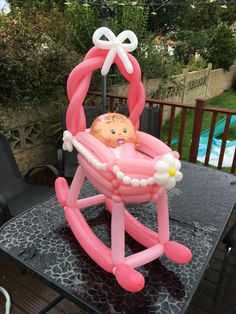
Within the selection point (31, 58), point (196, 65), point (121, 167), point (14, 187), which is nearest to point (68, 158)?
point (14, 187)

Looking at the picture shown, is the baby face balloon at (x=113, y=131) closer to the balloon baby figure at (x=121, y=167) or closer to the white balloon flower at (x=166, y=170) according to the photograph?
the balloon baby figure at (x=121, y=167)

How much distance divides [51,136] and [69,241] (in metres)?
2.48

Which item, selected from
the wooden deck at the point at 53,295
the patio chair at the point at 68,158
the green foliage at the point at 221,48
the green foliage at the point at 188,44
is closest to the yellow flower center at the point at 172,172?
the wooden deck at the point at 53,295

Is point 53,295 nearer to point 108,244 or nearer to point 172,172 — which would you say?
point 108,244

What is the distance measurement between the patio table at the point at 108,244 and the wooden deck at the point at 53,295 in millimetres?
547

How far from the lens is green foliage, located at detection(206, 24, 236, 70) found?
Answer: 1022 cm

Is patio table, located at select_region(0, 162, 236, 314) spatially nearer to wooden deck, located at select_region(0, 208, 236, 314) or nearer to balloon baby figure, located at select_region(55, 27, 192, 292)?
balloon baby figure, located at select_region(55, 27, 192, 292)

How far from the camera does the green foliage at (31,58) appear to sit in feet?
9.22

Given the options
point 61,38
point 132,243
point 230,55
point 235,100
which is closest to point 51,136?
point 61,38

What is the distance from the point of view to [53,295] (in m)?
1.91

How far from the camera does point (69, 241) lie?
1410 millimetres

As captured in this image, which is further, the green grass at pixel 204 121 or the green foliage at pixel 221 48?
the green foliage at pixel 221 48

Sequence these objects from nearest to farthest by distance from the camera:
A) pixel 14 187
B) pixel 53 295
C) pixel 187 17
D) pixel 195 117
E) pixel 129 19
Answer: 1. pixel 53 295
2. pixel 14 187
3. pixel 195 117
4. pixel 129 19
5. pixel 187 17

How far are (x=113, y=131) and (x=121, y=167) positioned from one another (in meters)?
0.22
